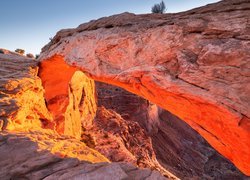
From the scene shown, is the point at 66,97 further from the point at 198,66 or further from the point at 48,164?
the point at 198,66

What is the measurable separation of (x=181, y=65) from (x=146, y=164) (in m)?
9.81

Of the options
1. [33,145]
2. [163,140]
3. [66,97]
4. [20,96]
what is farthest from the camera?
[163,140]

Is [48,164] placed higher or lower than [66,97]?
lower

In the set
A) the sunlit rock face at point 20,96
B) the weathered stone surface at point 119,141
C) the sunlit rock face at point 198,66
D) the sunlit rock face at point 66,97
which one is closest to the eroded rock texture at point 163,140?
the weathered stone surface at point 119,141

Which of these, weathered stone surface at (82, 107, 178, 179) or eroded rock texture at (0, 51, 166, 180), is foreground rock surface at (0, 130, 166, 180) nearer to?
eroded rock texture at (0, 51, 166, 180)

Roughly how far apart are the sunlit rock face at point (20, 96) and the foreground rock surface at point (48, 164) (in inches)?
49.1

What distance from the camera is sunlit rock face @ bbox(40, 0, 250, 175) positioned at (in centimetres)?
434

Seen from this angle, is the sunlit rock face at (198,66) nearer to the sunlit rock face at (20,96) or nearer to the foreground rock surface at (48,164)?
the foreground rock surface at (48,164)

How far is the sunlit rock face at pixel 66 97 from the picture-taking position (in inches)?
464

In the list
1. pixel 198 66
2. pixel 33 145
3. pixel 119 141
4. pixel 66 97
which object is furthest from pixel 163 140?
pixel 198 66

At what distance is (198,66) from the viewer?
4922 millimetres

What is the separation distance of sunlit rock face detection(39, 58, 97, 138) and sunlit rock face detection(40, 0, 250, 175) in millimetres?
5129

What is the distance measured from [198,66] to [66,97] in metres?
9.61

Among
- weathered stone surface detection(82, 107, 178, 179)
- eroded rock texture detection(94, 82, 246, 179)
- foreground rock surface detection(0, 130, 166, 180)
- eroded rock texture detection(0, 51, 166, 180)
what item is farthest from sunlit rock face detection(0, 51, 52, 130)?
eroded rock texture detection(94, 82, 246, 179)
